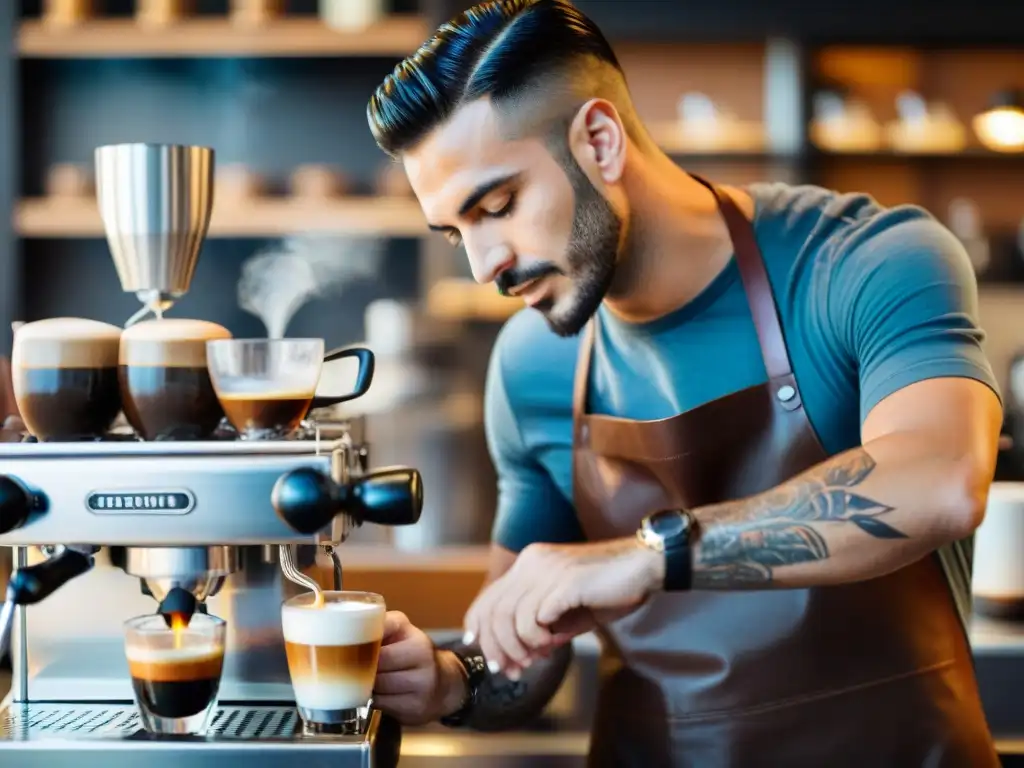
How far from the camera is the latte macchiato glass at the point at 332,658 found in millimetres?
1023

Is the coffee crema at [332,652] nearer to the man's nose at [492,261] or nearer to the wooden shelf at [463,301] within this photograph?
the man's nose at [492,261]

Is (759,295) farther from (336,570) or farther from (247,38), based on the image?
(247,38)

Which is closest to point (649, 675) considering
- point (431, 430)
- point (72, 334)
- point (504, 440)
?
point (504, 440)

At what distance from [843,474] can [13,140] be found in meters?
3.04

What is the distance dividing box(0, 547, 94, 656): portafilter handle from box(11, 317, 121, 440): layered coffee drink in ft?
0.37

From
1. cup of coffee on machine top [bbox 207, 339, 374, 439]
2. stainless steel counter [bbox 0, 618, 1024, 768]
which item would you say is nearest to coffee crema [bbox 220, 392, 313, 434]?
cup of coffee on machine top [bbox 207, 339, 374, 439]

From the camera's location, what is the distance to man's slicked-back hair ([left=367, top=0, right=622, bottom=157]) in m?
1.30

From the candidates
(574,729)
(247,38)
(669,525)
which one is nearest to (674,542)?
(669,525)

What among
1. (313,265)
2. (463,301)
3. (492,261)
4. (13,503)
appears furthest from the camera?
(313,265)

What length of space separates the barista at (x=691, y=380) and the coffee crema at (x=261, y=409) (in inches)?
12.1

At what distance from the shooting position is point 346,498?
3.26 ft

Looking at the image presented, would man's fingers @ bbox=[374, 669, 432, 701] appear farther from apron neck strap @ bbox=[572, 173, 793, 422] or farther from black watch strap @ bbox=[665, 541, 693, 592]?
apron neck strap @ bbox=[572, 173, 793, 422]

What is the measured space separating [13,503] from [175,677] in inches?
7.8

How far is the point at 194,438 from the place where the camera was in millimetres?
1067
